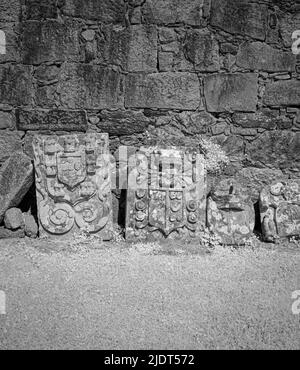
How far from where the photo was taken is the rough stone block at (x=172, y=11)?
3613mm

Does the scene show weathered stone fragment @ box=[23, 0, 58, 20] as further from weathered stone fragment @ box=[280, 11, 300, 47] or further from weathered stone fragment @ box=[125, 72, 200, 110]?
weathered stone fragment @ box=[280, 11, 300, 47]

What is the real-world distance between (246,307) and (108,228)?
142 centimetres

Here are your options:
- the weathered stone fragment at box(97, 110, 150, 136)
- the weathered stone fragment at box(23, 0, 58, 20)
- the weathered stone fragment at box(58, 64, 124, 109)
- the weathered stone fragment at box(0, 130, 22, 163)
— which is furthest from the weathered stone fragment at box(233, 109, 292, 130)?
the weathered stone fragment at box(0, 130, 22, 163)

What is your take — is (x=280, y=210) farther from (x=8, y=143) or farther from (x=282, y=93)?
(x=8, y=143)

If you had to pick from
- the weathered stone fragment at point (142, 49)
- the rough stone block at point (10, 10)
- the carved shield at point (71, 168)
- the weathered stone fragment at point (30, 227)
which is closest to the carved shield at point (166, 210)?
the carved shield at point (71, 168)

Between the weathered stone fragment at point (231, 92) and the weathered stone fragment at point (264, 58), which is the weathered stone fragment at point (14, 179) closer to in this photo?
the weathered stone fragment at point (231, 92)

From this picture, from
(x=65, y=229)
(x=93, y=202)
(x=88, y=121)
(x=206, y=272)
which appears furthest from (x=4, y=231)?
(x=206, y=272)

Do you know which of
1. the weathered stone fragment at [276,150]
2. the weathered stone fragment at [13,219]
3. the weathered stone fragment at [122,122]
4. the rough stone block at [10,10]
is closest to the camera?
the weathered stone fragment at [13,219]

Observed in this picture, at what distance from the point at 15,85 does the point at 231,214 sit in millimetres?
2345

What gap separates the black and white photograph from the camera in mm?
2516

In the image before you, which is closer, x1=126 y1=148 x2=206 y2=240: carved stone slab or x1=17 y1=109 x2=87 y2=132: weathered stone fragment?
x1=126 y1=148 x2=206 y2=240: carved stone slab

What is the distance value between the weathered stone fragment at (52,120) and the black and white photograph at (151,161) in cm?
1

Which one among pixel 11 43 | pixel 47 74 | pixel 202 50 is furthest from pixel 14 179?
pixel 202 50

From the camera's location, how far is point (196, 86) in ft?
12.3
